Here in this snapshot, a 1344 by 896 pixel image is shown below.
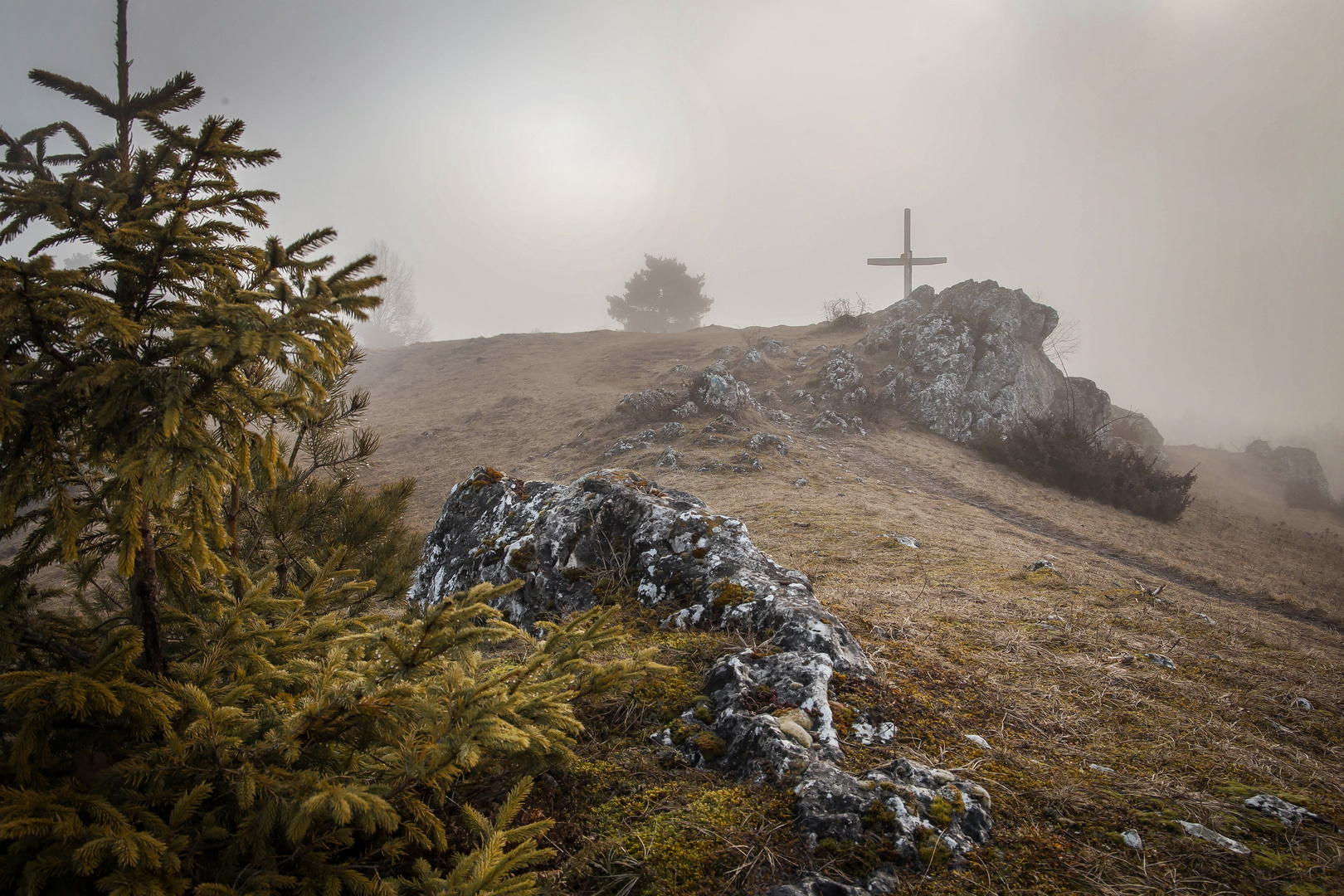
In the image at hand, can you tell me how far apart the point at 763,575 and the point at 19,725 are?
391cm

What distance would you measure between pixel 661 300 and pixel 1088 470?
41.9 m

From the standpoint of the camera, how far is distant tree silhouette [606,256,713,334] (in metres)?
51.5

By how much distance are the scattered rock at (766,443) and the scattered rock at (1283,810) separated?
12971 millimetres

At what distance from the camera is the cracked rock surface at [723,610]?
2.21 metres

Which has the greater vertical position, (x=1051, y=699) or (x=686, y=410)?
(x=686, y=410)

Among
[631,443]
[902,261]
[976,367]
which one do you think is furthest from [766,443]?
[902,261]

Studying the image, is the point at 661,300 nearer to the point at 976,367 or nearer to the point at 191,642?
the point at 976,367

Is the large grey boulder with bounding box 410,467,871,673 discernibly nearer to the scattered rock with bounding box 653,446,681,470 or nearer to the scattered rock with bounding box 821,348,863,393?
the scattered rock with bounding box 653,446,681,470

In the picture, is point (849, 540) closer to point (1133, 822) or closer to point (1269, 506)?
point (1133, 822)

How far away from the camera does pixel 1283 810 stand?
240 cm

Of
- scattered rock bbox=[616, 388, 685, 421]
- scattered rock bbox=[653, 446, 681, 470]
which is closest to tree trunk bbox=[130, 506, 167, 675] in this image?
scattered rock bbox=[653, 446, 681, 470]

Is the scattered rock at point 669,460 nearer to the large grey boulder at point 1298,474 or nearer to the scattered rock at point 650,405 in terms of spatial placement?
the scattered rock at point 650,405

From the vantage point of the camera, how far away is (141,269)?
1883mm

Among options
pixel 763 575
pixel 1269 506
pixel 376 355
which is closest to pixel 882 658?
pixel 763 575
